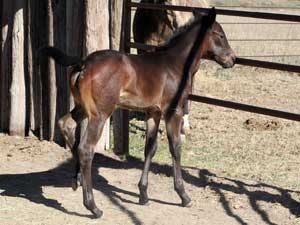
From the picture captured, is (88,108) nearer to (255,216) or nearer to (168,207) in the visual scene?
(168,207)

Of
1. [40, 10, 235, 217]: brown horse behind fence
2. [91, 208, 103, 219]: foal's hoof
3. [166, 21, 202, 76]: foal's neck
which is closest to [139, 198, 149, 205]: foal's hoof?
[40, 10, 235, 217]: brown horse behind fence

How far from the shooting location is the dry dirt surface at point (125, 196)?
5418 millimetres

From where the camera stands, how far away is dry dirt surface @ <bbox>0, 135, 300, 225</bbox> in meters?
5.42

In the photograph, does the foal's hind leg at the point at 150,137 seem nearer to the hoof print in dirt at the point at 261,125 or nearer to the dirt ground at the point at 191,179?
the dirt ground at the point at 191,179

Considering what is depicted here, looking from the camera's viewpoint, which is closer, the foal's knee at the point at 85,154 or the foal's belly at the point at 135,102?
the foal's knee at the point at 85,154

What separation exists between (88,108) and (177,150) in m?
0.96

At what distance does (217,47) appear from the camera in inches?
232

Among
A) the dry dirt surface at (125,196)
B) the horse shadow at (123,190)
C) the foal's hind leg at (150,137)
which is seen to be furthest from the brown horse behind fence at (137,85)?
the horse shadow at (123,190)

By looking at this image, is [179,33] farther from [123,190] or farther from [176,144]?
[123,190]

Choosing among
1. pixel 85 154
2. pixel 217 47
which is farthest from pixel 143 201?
pixel 217 47

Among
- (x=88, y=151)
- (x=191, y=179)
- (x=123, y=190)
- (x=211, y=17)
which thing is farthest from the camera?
(x=191, y=179)

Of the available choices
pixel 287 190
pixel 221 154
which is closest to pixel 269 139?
pixel 221 154

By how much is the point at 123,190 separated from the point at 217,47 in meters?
1.63

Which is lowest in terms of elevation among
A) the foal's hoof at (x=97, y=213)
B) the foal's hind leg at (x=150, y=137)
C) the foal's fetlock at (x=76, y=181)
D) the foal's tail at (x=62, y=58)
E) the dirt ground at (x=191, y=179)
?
the dirt ground at (x=191, y=179)
